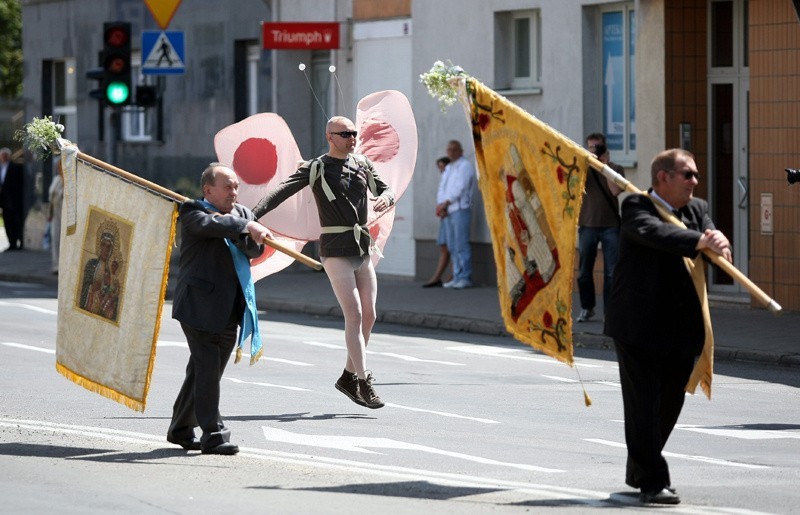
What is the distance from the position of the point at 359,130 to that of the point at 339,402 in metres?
2.13

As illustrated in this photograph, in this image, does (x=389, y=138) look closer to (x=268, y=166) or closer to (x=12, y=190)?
(x=268, y=166)

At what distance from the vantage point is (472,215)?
23625 millimetres

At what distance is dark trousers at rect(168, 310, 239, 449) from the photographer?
31.7 feet

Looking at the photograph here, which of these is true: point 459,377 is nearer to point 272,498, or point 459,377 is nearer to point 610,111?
point 272,498

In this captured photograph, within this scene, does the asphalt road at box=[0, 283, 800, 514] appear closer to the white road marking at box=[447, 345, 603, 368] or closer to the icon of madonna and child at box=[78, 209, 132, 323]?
the white road marking at box=[447, 345, 603, 368]

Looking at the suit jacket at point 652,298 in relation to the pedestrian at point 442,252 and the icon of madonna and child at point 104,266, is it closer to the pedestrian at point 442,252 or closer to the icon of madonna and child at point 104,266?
the icon of madonna and child at point 104,266

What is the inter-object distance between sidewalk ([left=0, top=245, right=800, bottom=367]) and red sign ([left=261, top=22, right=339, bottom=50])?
138 inches

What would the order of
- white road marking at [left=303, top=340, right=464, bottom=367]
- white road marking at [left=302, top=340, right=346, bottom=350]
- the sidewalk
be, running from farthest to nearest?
1. white road marking at [left=302, top=340, right=346, bottom=350]
2. the sidewalk
3. white road marking at [left=303, top=340, right=464, bottom=367]

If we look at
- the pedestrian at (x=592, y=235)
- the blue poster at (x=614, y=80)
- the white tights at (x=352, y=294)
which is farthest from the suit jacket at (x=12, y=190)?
the white tights at (x=352, y=294)

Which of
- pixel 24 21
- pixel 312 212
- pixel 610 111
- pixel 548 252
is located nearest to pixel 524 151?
pixel 548 252

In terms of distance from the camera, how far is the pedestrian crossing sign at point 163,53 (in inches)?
964

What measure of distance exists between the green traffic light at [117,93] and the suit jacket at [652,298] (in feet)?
54.1

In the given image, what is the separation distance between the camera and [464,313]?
787 inches

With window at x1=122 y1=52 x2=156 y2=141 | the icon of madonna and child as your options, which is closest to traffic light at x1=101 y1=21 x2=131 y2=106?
window at x1=122 y1=52 x2=156 y2=141
